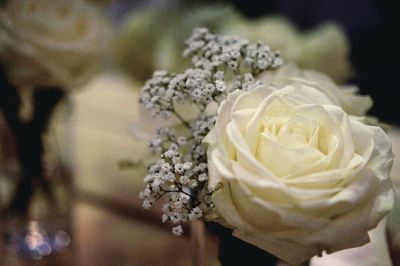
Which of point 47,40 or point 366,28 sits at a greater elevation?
point 366,28

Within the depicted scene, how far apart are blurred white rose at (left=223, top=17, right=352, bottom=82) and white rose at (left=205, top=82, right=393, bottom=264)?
397 millimetres

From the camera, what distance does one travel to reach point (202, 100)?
46cm

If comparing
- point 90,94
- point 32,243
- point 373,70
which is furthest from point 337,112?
point 90,94

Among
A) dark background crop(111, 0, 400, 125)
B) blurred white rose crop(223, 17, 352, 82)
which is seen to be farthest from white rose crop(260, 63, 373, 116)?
dark background crop(111, 0, 400, 125)

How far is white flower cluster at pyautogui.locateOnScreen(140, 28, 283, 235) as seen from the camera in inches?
16.7

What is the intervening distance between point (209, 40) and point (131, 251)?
0.37 m

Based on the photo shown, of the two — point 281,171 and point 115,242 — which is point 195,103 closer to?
point 281,171

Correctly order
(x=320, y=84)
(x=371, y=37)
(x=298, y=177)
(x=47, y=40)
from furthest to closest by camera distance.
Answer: (x=371, y=37) < (x=47, y=40) < (x=320, y=84) < (x=298, y=177)

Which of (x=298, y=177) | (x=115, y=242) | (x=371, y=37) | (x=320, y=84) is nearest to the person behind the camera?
(x=298, y=177)

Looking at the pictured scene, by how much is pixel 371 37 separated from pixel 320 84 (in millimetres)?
539

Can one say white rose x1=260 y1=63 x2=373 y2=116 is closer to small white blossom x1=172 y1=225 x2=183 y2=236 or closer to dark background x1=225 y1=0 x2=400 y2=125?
small white blossom x1=172 y1=225 x2=183 y2=236

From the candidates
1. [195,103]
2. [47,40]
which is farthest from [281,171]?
[47,40]

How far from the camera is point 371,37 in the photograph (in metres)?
1.00

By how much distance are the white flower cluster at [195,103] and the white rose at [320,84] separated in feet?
0.05
